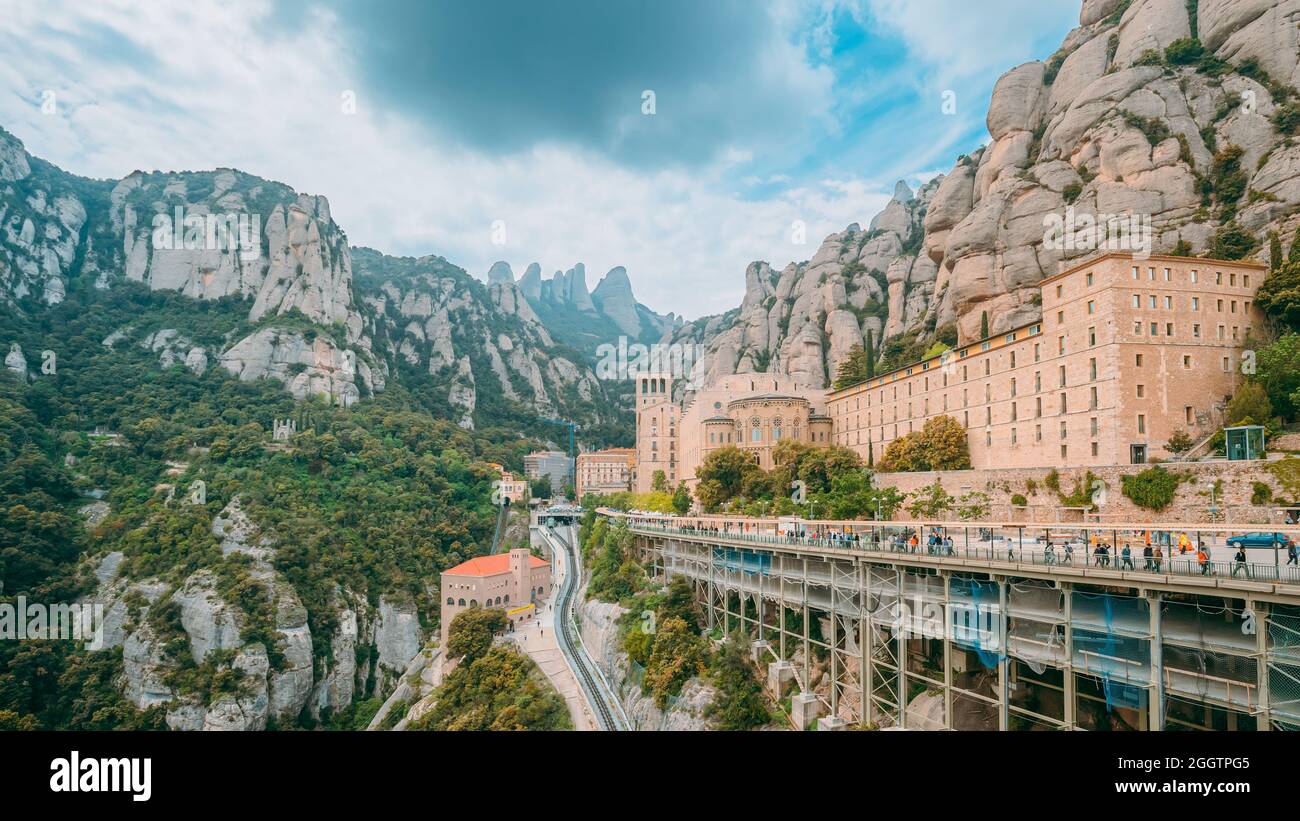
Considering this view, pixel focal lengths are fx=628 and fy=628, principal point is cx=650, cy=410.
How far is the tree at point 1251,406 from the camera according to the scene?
31.4m

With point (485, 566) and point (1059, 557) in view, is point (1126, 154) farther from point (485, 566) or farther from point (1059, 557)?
point (485, 566)

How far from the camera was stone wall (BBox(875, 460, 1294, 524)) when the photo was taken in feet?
86.2

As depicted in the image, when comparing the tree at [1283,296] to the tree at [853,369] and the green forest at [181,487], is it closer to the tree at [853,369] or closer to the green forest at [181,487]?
the tree at [853,369]

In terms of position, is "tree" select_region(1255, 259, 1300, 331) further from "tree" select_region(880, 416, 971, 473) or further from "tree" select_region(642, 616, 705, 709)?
"tree" select_region(642, 616, 705, 709)

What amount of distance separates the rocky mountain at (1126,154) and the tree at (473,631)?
162ft

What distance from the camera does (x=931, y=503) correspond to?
3919 cm

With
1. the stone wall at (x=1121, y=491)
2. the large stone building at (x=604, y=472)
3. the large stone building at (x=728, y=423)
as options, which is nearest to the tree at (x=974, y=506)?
the stone wall at (x=1121, y=491)

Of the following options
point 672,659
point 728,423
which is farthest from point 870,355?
point 672,659

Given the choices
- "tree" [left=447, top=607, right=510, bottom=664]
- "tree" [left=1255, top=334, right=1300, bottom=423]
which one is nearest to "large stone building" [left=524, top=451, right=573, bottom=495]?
"tree" [left=447, top=607, right=510, bottom=664]

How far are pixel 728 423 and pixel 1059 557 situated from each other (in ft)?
174

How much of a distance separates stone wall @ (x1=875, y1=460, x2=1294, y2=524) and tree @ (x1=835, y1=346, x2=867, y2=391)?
34477 millimetres
